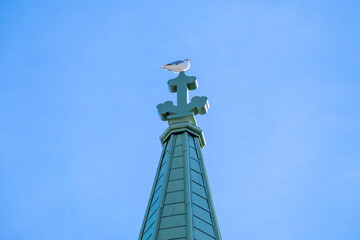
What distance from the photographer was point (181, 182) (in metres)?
15.8

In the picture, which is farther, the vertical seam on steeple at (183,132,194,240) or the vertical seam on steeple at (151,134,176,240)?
the vertical seam on steeple at (151,134,176,240)

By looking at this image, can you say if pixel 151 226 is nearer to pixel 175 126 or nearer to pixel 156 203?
pixel 156 203

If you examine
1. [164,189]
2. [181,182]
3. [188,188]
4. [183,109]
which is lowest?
[188,188]

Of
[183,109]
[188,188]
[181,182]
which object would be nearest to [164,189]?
[181,182]

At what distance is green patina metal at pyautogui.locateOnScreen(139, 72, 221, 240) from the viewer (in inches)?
566

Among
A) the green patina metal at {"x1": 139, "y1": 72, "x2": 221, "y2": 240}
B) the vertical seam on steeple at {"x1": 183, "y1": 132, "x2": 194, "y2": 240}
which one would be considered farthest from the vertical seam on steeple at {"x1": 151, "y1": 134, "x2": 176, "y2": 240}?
the vertical seam on steeple at {"x1": 183, "y1": 132, "x2": 194, "y2": 240}

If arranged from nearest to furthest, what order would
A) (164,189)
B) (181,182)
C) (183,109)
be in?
(164,189)
(181,182)
(183,109)

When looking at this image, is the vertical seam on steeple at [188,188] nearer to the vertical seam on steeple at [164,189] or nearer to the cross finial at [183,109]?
the vertical seam on steeple at [164,189]

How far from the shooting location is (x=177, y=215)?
1466 centimetres

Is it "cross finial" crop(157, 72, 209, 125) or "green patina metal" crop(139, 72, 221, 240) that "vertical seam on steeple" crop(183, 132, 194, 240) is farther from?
"cross finial" crop(157, 72, 209, 125)

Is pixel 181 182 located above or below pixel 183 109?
below

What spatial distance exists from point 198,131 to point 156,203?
10.2ft

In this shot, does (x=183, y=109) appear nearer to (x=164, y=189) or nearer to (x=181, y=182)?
(x=181, y=182)

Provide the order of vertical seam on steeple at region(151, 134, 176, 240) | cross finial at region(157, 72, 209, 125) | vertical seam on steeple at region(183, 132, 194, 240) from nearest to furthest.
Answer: vertical seam on steeple at region(183, 132, 194, 240), vertical seam on steeple at region(151, 134, 176, 240), cross finial at region(157, 72, 209, 125)
